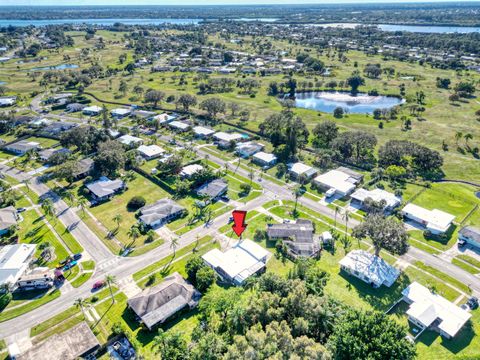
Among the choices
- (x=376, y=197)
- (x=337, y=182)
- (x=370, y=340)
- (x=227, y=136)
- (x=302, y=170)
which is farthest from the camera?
(x=227, y=136)

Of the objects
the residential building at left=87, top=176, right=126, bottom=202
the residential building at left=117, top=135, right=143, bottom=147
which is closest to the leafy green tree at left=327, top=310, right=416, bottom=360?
the residential building at left=87, top=176, right=126, bottom=202

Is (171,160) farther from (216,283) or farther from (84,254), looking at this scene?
(216,283)

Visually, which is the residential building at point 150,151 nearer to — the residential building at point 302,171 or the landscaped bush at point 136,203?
the landscaped bush at point 136,203

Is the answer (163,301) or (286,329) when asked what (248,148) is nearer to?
(163,301)

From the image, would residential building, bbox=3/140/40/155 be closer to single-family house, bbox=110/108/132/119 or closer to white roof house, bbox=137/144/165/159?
single-family house, bbox=110/108/132/119

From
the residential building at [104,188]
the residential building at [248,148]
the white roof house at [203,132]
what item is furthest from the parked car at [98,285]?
the white roof house at [203,132]

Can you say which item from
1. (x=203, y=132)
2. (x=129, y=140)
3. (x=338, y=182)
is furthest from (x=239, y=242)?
(x=129, y=140)

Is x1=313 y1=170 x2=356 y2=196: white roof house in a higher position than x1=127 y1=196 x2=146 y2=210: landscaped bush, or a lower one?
higher
